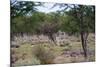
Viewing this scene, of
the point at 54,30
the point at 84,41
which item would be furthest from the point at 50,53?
the point at 84,41

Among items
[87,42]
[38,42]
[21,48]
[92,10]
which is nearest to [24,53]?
[21,48]

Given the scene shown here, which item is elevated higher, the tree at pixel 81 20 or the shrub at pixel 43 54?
the tree at pixel 81 20

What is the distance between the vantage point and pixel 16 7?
1968mm

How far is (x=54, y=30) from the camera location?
6.91ft

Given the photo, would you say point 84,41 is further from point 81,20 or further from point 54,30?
point 54,30

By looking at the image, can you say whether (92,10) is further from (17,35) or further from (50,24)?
(17,35)

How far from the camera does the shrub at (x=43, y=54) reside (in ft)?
6.68

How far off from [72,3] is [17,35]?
75cm

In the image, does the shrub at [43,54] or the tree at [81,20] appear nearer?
the shrub at [43,54]

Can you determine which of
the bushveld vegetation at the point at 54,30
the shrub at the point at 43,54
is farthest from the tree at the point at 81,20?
the shrub at the point at 43,54

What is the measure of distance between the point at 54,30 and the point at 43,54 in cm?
30

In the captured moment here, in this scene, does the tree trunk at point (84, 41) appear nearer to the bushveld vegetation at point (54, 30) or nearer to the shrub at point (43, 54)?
the bushveld vegetation at point (54, 30)

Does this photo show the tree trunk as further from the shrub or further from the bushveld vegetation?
the shrub

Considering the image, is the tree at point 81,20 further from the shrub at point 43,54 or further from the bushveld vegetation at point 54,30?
the shrub at point 43,54
